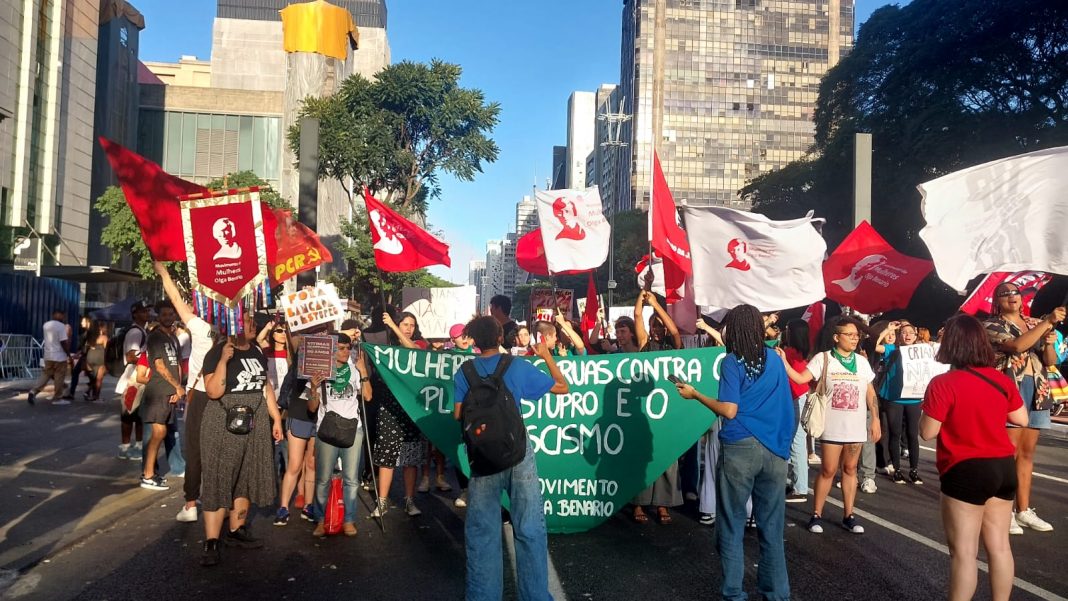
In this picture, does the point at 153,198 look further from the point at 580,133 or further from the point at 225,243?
the point at 580,133

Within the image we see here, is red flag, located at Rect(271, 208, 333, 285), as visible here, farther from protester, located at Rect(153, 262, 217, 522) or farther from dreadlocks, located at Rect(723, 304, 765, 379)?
dreadlocks, located at Rect(723, 304, 765, 379)

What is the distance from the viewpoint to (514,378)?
15.8ft

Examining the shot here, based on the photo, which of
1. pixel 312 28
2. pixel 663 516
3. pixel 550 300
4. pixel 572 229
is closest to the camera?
pixel 663 516

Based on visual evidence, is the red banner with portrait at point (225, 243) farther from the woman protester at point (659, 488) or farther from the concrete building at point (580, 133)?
the concrete building at point (580, 133)

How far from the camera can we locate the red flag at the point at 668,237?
860 centimetres

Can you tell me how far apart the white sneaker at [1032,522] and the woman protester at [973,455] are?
10.6 feet

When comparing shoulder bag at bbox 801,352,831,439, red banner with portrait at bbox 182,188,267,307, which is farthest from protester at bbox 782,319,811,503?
red banner with portrait at bbox 182,188,267,307

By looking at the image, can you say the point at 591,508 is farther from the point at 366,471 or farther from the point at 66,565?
the point at 66,565

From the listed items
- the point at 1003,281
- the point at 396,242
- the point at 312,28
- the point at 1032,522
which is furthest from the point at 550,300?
the point at 312,28

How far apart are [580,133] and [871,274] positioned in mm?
173984

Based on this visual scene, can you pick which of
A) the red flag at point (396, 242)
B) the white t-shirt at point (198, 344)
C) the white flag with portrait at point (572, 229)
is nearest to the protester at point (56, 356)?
the red flag at point (396, 242)

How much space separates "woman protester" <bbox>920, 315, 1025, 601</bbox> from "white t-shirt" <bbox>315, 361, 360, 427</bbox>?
4.18 meters

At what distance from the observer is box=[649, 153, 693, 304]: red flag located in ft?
28.2

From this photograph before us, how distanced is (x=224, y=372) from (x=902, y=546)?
16.8ft
